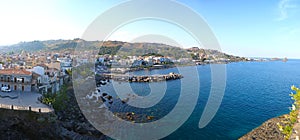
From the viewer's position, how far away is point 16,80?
12.8 metres

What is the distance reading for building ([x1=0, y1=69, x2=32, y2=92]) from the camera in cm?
1276

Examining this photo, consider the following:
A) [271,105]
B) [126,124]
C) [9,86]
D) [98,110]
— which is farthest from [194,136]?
[9,86]

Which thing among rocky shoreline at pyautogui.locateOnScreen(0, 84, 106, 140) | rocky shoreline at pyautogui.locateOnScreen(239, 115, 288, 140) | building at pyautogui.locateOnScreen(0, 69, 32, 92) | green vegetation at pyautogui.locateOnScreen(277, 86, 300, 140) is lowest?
rocky shoreline at pyautogui.locateOnScreen(239, 115, 288, 140)

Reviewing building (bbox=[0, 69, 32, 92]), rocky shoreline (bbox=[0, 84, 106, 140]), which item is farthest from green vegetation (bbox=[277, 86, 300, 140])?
building (bbox=[0, 69, 32, 92])

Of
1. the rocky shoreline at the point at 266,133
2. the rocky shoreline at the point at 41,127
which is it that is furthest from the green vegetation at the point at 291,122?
the rocky shoreline at the point at 266,133

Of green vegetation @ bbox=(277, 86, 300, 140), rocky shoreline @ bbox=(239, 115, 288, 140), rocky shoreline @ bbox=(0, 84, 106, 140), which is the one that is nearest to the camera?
green vegetation @ bbox=(277, 86, 300, 140)

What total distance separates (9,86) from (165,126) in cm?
1071

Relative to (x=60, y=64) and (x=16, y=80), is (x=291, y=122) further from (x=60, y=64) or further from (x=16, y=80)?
(x=60, y=64)

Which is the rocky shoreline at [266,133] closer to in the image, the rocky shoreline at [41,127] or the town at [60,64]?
the rocky shoreline at [41,127]

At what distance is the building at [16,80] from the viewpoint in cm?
1276

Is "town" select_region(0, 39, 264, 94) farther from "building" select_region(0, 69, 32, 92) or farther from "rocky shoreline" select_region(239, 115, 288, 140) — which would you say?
"rocky shoreline" select_region(239, 115, 288, 140)

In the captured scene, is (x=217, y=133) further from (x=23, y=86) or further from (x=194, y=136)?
(x=23, y=86)

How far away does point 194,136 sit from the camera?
10164mm

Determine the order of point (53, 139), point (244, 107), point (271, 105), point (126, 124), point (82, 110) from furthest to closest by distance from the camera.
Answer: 1. point (271, 105)
2. point (244, 107)
3. point (82, 110)
4. point (126, 124)
5. point (53, 139)
